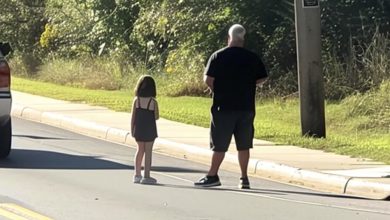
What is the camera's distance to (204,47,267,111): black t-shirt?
10.2 metres

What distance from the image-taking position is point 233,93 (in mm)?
10242

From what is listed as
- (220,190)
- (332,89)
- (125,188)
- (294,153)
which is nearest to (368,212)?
(220,190)

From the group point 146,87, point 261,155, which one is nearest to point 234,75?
point 146,87

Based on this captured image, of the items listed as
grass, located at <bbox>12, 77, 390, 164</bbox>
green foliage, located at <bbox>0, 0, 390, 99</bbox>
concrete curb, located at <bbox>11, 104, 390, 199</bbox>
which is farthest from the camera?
green foliage, located at <bbox>0, 0, 390, 99</bbox>

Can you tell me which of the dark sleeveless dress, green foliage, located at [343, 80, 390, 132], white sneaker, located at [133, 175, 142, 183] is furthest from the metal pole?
white sneaker, located at [133, 175, 142, 183]

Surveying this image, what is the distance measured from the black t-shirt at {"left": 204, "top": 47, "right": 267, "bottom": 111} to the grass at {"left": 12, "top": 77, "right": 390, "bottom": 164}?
9.29 feet

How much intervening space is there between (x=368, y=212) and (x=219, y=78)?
2.34 meters

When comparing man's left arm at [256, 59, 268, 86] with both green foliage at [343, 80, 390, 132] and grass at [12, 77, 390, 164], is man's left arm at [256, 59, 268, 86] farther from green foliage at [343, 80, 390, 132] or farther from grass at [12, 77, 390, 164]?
green foliage at [343, 80, 390, 132]

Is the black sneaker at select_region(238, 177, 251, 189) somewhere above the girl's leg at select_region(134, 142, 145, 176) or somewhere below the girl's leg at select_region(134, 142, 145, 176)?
below

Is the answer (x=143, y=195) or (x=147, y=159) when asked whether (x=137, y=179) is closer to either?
(x=147, y=159)

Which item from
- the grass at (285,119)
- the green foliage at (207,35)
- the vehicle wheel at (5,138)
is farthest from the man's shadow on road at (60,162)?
the green foliage at (207,35)

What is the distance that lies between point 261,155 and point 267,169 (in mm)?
A: 1001

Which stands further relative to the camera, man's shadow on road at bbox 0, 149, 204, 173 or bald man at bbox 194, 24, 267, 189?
man's shadow on road at bbox 0, 149, 204, 173

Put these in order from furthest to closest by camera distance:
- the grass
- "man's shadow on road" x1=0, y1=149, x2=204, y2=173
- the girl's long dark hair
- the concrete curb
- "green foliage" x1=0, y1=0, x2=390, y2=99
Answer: "green foliage" x1=0, y1=0, x2=390, y2=99 → the grass → "man's shadow on road" x1=0, y1=149, x2=204, y2=173 → the girl's long dark hair → the concrete curb
